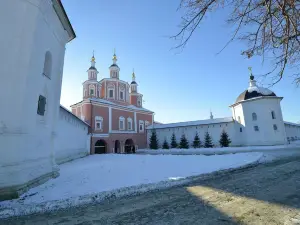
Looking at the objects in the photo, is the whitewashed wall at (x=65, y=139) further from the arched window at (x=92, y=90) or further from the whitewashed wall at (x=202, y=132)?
the whitewashed wall at (x=202, y=132)

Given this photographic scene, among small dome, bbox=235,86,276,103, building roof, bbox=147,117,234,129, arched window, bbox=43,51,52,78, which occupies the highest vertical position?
small dome, bbox=235,86,276,103

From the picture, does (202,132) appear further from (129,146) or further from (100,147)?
(100,147)

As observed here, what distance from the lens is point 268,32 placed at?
12.3 feet

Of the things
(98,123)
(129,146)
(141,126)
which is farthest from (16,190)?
(141,126)

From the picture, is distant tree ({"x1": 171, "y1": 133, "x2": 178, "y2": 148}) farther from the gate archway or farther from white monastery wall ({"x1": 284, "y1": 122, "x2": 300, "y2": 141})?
white monastery wall ({"x1": 284, "y1": 122, "x2": 300, "y2": 141})

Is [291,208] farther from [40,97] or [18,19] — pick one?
[18,19]

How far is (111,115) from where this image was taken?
26.3m

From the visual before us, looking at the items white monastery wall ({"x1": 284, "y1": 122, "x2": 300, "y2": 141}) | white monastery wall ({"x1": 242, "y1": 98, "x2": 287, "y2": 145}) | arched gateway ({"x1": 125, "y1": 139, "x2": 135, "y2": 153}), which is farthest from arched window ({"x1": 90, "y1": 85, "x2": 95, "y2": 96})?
white monastery wall ({"x1": 284, "y1": 122, "x2": 300, "y2": 141})

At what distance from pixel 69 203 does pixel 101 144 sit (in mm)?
22839

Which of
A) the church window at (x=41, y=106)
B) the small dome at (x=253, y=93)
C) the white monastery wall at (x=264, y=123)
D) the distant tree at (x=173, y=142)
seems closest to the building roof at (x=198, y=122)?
the distant tree at (x=173, y=142)

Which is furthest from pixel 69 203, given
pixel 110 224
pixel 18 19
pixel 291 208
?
pixel 18 19

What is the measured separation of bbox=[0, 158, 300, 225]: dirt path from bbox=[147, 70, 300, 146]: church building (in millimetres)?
21916

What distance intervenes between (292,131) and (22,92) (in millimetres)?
38535

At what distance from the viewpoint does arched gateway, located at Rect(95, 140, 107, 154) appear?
24953 mm
